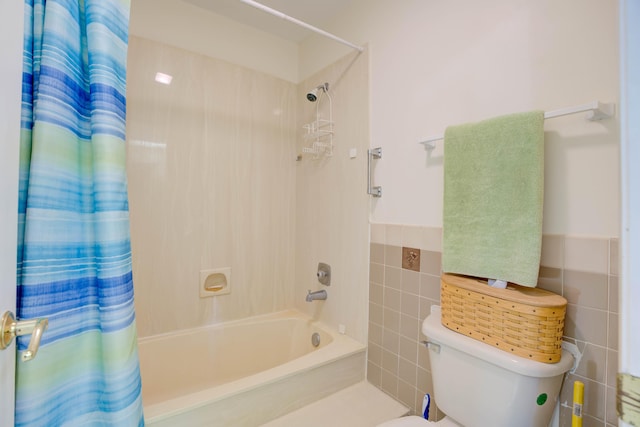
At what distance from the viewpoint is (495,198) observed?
1.02 m

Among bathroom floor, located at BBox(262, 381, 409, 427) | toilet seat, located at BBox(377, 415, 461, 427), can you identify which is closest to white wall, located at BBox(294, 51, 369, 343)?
bathroom floor, located at BBox(262, 381, 409, 427)

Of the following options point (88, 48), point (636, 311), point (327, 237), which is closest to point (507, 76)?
point (636, 311)

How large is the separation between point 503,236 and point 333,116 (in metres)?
1.35

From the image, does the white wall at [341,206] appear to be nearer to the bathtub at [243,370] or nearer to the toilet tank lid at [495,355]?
the bathtub at [243,370]

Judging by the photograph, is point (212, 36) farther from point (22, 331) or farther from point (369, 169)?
point (22, 331)

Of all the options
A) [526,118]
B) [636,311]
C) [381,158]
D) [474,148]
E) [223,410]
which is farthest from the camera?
[381,158]

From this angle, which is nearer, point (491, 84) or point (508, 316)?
point (508, 316)

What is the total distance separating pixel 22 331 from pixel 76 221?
338mm

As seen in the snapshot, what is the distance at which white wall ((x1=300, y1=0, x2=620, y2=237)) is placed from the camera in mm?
904

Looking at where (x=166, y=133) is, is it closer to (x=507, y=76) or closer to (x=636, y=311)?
(x=507, y=76)

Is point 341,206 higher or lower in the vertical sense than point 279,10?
lower

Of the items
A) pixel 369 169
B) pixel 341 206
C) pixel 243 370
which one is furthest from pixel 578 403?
pixel 243 370

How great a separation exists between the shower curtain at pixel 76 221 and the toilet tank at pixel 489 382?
1103 mm

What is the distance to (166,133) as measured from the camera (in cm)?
185
